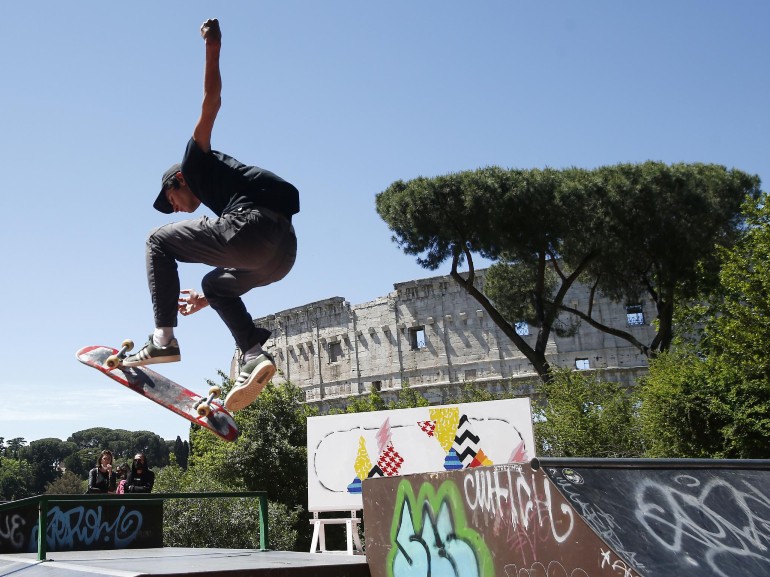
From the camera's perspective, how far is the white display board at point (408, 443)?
14.4 m

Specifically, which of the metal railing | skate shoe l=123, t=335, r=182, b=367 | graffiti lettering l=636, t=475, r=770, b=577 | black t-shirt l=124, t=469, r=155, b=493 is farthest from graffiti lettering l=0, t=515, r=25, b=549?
graffiti lettering l=636, t=475, r=770, b=577

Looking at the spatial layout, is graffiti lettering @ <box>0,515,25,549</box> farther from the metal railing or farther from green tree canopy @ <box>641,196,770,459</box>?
green tree canopy @ <box>641,196,770,459</box>

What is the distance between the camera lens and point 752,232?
25.2 m

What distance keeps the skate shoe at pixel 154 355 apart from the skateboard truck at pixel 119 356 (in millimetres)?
68


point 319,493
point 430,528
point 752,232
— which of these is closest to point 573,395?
point 752,232

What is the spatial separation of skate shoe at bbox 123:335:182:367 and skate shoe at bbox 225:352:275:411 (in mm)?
628

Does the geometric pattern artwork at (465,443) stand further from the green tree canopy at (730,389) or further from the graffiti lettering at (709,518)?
the graffiti lettering at (709,518)

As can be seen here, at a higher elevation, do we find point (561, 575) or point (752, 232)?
point (752, 232)

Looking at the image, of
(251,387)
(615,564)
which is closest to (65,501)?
(251,387)

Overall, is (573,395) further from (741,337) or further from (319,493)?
(319,493)

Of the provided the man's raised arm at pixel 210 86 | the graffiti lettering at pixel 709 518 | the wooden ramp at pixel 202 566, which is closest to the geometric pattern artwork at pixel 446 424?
the wooden ramp at pixel 202 566

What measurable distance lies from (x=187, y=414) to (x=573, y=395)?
23245 millimetres

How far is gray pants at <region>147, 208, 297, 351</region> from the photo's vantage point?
18.7 ft

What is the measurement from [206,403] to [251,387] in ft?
1.77
